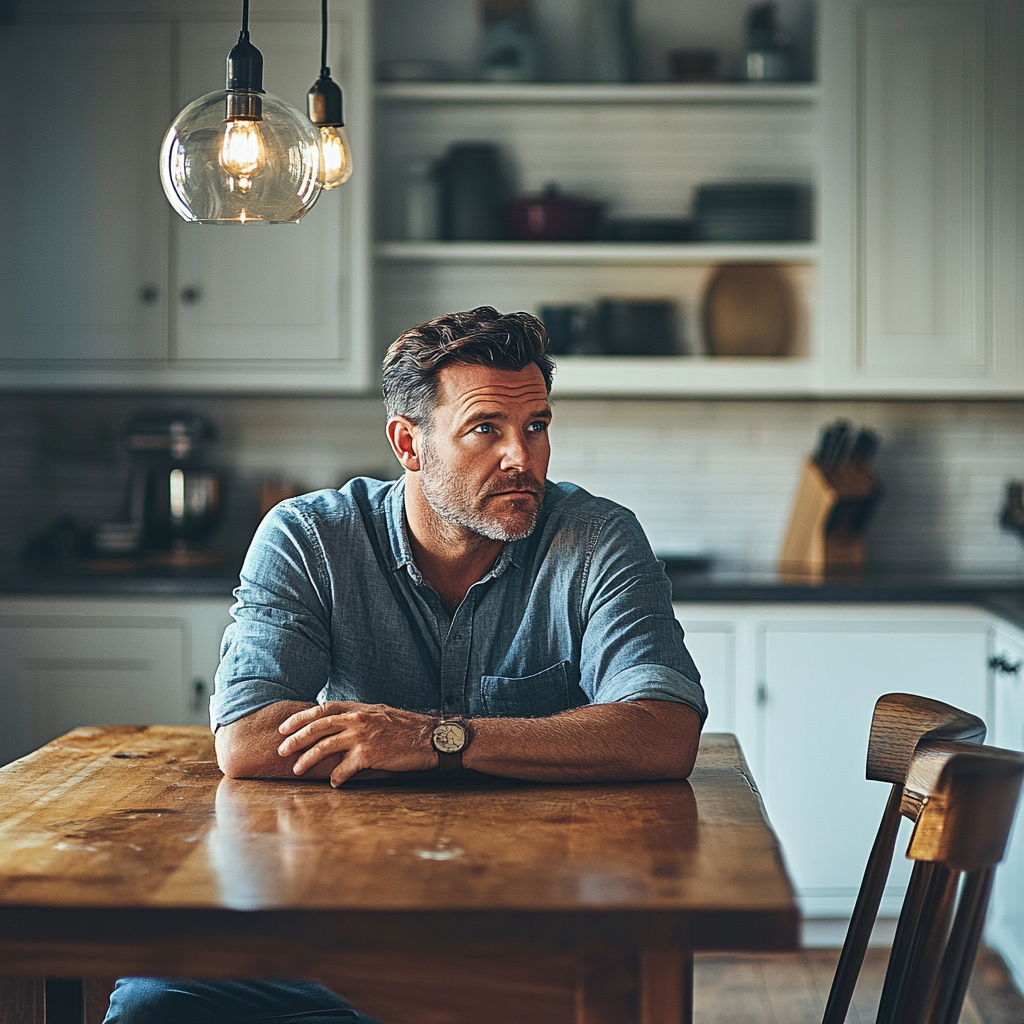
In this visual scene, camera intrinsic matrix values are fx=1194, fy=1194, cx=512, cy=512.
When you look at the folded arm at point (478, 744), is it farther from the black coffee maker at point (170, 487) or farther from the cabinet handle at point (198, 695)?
the black coffee maker at point (170, 487)

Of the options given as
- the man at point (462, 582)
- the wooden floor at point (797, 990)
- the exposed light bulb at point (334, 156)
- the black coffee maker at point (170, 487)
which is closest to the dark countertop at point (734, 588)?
the black coffee maker at point (170, 487)

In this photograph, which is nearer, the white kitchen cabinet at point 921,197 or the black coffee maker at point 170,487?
the white kitchen cabinet at point 921,197

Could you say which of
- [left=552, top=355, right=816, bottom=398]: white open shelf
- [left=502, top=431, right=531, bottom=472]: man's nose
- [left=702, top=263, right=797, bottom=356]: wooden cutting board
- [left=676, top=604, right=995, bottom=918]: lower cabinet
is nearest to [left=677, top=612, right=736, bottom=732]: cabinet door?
[left=676, top=604, right=995, bottom=918]: lower cabinet

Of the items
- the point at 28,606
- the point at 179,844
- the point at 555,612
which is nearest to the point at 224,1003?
the point at 179,844

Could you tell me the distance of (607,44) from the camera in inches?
141

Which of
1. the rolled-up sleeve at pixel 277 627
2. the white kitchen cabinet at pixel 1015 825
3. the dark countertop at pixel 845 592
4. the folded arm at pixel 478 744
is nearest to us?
the folded arm at pixel 478 744

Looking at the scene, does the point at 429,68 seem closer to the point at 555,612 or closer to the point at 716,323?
the point at 716,323

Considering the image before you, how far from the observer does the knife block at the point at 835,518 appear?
347 centimetres

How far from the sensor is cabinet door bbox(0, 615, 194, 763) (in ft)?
10.5

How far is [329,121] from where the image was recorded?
1.80 metres

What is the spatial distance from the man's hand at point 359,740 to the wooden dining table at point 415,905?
0.16m

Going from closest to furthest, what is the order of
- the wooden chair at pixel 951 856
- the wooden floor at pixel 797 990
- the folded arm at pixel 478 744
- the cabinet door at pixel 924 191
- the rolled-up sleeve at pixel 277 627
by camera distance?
the wooden chair at pixel 951 856 < the folded arm at pixel 478 744 < the rolled-up sleeve at pixel 277 627 < the wooden floor at pixel 797 990 < the cabinet door at pixel 924 191

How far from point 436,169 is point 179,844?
2.77m

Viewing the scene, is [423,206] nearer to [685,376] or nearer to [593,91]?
[593,91]
